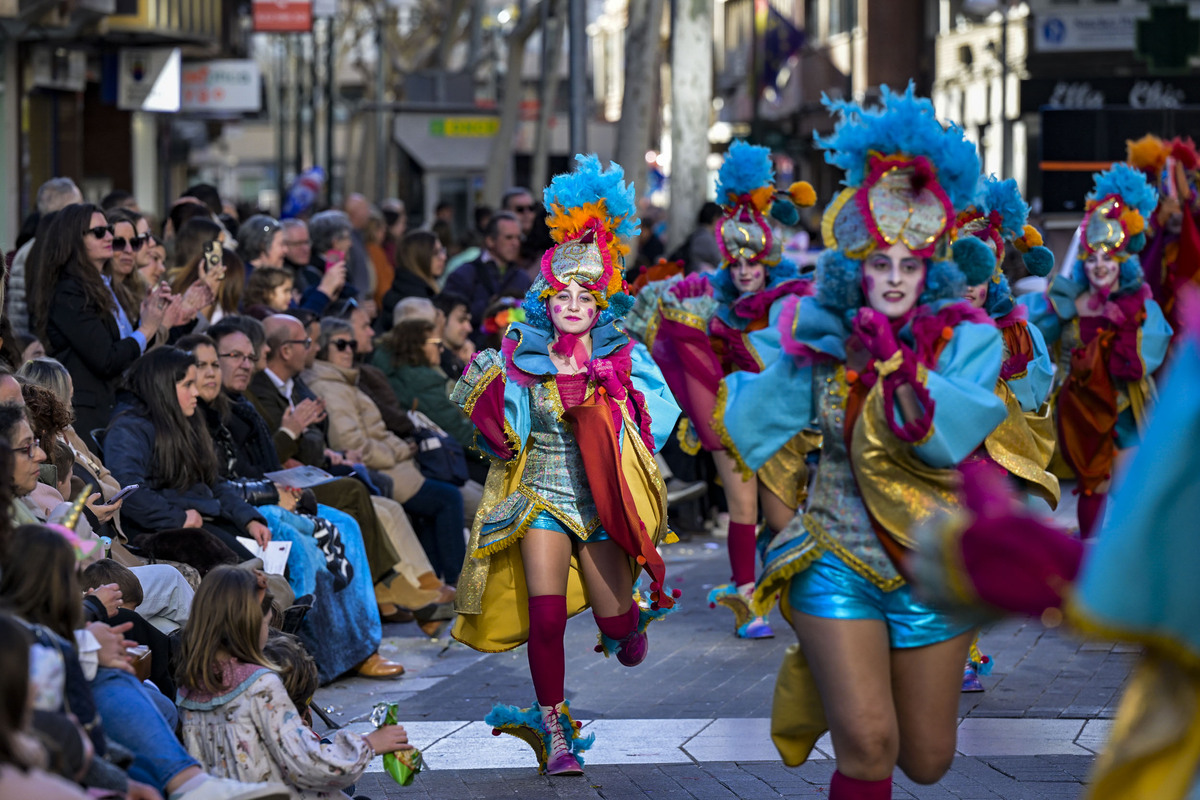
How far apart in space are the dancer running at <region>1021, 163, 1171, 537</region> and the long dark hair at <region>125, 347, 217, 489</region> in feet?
16.7

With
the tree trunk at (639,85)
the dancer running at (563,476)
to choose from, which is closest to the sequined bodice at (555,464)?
the dancer running at (563,476)

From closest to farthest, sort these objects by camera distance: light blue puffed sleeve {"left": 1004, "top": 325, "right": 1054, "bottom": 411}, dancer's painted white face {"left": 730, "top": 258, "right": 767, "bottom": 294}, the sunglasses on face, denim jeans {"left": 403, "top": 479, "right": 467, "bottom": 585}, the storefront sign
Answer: light blue puffed sleeve {"left": 1004, "top": 325, "right": 1054, "bottom": 411}
the sunglasses on face
dancer's painted white face {"left": 730, "top": 258, "right": 767, "bottom": 294}
denim jeans {"left": 403, "top": 479, "right": 467, "bottom": 585}
the storefront sign

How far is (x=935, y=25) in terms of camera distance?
126 feet

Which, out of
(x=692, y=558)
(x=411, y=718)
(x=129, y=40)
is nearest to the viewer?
(x=411, y=718)

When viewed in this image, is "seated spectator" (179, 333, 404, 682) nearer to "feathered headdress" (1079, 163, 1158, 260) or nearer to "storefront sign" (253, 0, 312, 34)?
"feathered headdress" (1079, 163, 1158, 260)

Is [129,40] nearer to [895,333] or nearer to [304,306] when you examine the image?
[304,306]

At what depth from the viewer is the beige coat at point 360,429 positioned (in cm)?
970

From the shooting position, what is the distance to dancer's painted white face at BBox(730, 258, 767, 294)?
9.16 metres

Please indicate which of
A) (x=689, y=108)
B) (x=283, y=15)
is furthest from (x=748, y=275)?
(x=283, y=15)

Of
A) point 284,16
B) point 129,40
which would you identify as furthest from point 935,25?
point 129,40

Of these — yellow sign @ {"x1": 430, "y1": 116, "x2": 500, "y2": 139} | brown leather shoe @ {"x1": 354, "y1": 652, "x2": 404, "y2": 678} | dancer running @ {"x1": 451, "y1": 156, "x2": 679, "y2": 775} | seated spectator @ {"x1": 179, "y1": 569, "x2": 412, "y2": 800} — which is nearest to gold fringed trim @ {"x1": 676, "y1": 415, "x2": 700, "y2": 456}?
brown leather shoe @ {"x1": 354, "y1": 652, "x2": 404, "y2": 678}

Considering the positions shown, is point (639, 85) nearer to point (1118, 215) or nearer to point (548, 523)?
point (1118, 215)

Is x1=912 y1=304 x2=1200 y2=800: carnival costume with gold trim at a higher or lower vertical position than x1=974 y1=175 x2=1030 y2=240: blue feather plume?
lower

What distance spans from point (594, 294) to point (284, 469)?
8.83 ft
